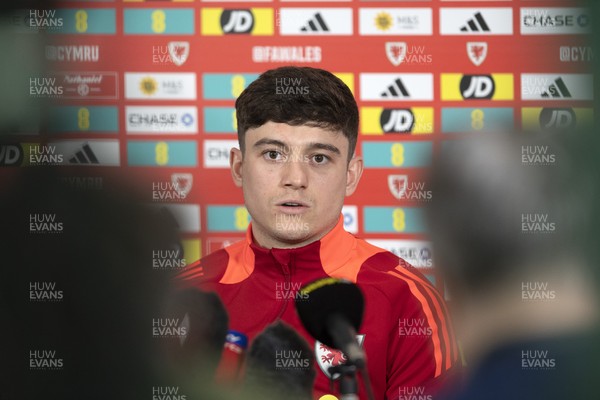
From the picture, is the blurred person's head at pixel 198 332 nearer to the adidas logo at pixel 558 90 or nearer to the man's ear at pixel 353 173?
the man's ear at pixel 353 173

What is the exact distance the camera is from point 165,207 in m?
1.67

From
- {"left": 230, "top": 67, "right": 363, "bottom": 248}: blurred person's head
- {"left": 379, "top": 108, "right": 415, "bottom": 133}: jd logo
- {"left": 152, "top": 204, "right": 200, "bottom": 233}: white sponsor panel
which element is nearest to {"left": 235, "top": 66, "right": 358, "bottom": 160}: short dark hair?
{"left": 230, "top": 67, "right": 363, "bottom": 248}: blurred person's head

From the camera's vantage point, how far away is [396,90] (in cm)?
167

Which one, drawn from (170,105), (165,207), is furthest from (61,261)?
(170,105)

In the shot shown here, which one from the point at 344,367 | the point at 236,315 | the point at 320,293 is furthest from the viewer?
the point at 236,315

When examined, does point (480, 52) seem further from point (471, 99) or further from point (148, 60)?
point (148, 60)

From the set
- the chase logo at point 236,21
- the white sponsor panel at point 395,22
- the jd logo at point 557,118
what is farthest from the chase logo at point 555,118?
the chase logo at point 236,21

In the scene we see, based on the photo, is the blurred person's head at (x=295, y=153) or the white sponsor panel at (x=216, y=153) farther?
the white sponsor panel at (x=216, y=153)

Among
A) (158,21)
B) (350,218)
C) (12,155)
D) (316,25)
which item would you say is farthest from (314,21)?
(12,155)

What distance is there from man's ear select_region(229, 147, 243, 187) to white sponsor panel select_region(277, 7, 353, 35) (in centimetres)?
31

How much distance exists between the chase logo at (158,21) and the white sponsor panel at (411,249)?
664 mm

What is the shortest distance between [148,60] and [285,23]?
33 cm

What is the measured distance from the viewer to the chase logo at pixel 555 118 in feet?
5.49

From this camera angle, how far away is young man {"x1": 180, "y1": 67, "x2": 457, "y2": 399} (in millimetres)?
1494
